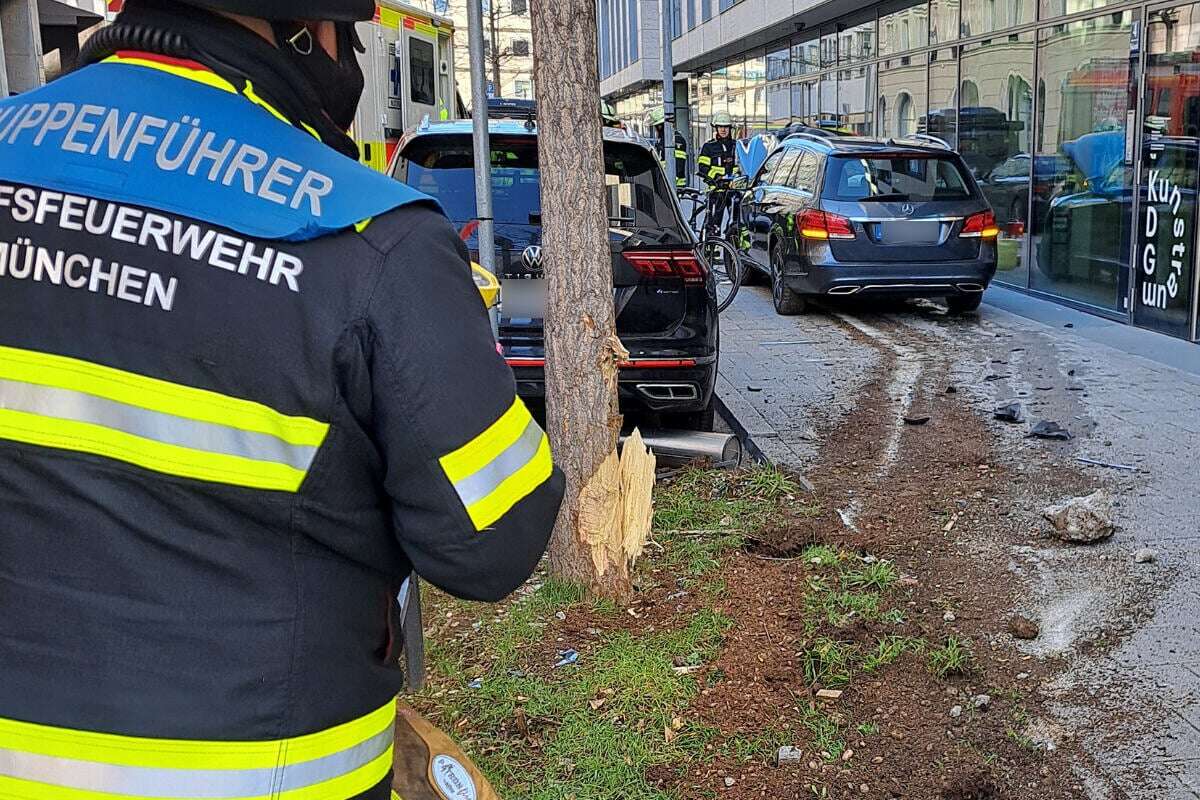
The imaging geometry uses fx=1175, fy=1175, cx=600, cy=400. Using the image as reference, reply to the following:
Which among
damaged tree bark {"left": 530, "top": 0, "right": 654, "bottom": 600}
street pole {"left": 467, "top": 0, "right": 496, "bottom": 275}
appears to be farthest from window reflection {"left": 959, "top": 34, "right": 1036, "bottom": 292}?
damaged tree bark {"left": 530, "top": 0, "right": 654, "bottom": 600}

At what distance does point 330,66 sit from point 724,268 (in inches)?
439

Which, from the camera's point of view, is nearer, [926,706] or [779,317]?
[926,706]

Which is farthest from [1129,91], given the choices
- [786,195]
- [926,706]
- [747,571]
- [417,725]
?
[417,725]

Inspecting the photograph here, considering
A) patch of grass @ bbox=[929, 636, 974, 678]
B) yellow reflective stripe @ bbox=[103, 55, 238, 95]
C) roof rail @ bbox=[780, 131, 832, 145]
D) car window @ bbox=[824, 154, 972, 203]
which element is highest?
roof rail @ bbox=[780, 131, 832, 145]

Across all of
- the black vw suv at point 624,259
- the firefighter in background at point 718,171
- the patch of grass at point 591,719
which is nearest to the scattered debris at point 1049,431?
the black vw suv at point 624,259

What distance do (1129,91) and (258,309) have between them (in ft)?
34.4

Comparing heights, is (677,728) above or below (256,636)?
below

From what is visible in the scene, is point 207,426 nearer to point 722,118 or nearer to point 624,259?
point 624,259

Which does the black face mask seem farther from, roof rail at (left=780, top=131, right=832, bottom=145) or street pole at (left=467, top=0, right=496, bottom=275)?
roof rail at (left=780, top=131, right=832, bottom=145)

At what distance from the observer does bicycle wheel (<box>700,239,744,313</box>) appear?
11.8 metres

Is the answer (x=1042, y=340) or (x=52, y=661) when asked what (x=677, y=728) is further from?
(x=1042, y=340)

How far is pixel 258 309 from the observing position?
50.2 inches

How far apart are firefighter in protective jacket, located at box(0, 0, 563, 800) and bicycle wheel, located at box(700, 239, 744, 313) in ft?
33.7

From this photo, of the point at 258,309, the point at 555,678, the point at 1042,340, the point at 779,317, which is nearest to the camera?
the point at 258,309
